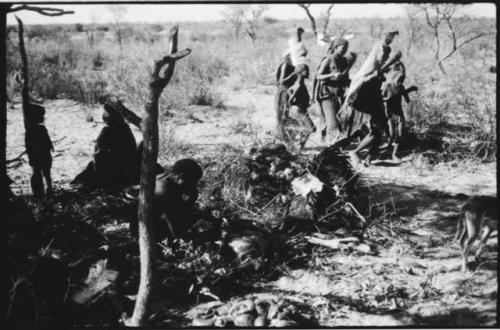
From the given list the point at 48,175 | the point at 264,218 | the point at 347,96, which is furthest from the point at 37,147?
the point at 347,96

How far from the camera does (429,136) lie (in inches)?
279

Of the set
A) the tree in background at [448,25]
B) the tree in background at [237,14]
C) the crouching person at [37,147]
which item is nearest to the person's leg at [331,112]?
the crouching person at [37,147]

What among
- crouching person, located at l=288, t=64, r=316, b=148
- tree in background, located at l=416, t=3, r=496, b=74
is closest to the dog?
crouching person, located at l=288, t=64, r=316, b=148

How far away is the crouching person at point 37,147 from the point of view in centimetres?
475

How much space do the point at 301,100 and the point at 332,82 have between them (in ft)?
2.24

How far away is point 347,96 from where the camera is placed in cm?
580

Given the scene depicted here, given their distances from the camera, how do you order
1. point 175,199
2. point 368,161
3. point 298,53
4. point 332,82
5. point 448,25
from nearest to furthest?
point 175,199, point 368,161, point 332,82, point 298,53, point 448,25

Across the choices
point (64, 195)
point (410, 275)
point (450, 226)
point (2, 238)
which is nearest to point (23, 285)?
point (2, 238)

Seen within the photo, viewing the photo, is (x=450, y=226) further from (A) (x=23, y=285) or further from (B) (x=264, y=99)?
(B) (x=264, y=99)

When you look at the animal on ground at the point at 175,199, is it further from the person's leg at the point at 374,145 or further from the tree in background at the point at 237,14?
the tree in background at the point at 237,14

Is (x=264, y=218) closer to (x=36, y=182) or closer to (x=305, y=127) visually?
(x=36, y=182)

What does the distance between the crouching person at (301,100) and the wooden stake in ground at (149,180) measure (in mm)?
4400

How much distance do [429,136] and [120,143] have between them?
4623mm

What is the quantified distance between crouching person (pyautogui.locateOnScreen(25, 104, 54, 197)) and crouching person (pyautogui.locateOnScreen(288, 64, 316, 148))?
350 cm
